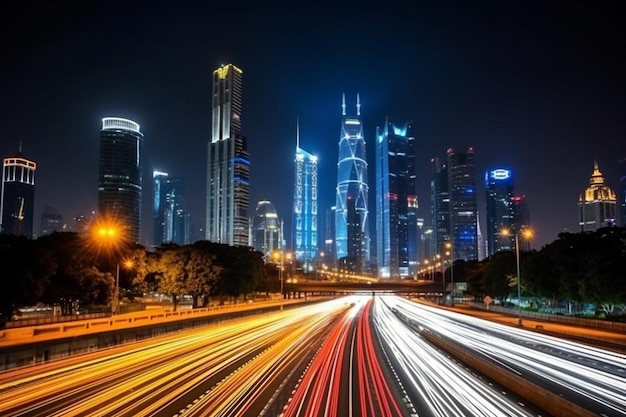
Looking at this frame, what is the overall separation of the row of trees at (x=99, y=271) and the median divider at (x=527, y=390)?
37041 mm

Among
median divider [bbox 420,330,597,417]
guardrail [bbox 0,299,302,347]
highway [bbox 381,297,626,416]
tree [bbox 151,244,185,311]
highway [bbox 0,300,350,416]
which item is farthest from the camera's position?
tree [bbox 151,244,185,311]

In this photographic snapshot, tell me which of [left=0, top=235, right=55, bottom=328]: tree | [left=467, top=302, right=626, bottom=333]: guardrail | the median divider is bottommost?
[left=467, top=302, right=626, bottom=333]: guardrail

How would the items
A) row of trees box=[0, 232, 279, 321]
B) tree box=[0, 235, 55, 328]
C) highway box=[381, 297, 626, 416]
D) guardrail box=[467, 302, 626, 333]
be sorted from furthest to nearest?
row of trees box=[0, 232, 279, 321] < tree box=[0, 235, 55, 328] < guardrail box=[467, 302, 626, 333] < highway box=[381, 297, 626, 416]

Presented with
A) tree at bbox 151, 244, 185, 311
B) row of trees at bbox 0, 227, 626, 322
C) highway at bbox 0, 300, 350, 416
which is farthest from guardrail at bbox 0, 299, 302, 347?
tree at bbox 151, 244, 185, 311

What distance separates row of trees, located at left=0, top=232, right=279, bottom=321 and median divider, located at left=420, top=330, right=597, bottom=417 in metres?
37.0

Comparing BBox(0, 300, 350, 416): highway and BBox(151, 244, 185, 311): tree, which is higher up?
BBox(151, 244, 185, 311): tree

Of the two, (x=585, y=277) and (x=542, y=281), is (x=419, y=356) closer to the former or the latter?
(x=585, y=277)

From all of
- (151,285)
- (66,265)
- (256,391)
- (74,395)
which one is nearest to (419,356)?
(256,391)

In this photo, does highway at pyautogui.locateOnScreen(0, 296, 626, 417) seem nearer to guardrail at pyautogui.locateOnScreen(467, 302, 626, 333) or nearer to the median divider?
the median divider

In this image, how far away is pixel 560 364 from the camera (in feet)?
88.8

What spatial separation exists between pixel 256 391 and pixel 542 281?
6117cm

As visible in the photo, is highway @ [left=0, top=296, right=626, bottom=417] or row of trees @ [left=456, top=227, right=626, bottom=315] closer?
highway @ [left=0, top=296, right=626, bottom=417]

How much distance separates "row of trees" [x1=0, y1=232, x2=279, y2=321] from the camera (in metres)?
48.8

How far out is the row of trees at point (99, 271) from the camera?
160 ft
